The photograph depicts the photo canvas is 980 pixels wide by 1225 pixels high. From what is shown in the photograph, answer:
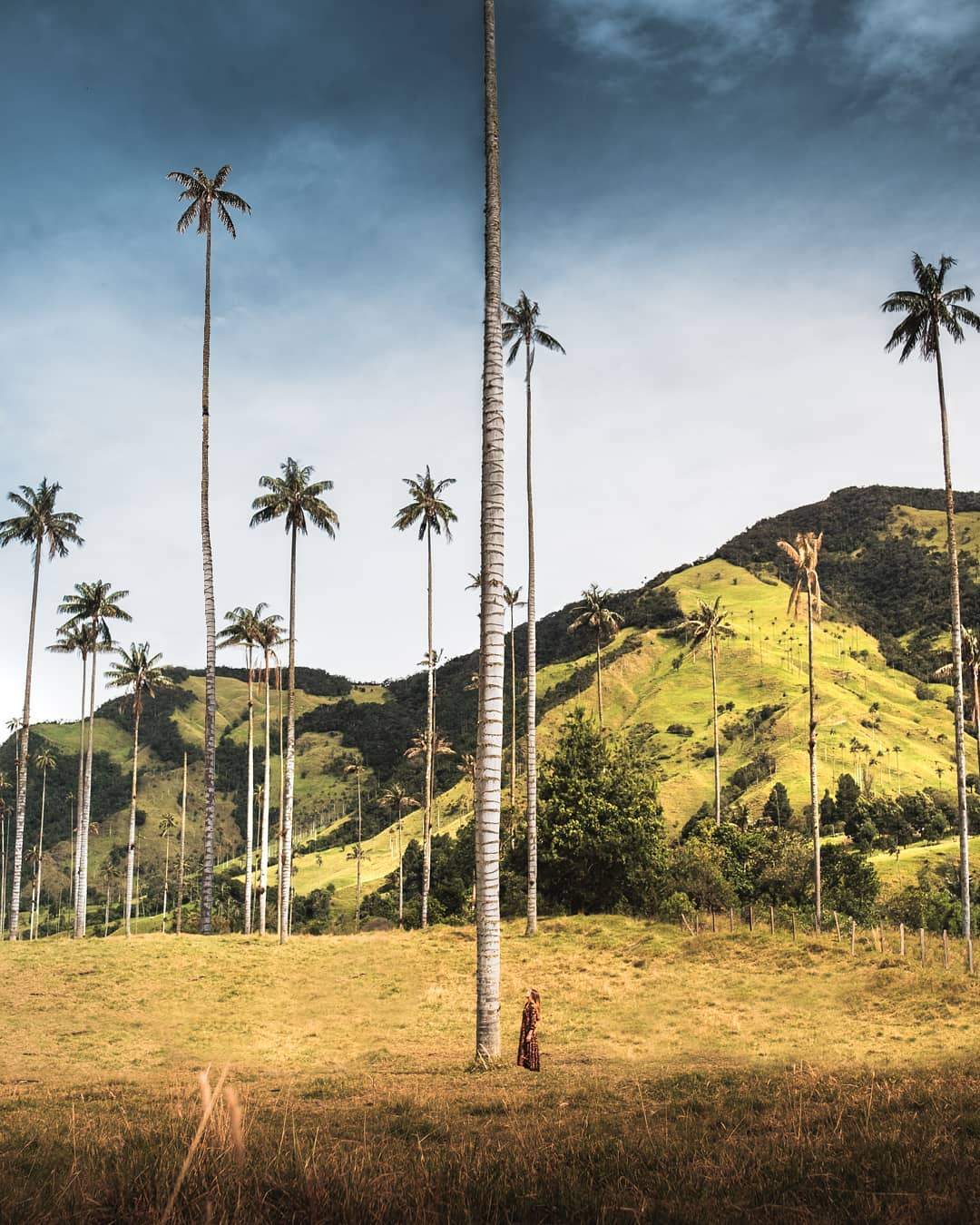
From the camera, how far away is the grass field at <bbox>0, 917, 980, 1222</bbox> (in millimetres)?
5355

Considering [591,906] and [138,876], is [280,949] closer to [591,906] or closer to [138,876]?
[591,906]

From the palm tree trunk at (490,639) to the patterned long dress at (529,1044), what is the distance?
31.1 inches

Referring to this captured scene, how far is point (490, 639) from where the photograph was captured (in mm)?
19438

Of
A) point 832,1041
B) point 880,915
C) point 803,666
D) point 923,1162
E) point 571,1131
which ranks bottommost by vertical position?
point 880,915

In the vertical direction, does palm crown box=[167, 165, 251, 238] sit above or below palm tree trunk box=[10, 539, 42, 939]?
above

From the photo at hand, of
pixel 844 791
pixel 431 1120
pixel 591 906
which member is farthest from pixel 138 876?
pixel 431 1120

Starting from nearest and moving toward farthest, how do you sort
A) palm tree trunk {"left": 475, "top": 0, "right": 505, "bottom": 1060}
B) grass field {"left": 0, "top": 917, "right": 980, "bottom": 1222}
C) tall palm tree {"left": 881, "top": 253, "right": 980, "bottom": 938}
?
grass field {"left": 0, "top": 917, "right": 980, "bottom": 1222} → palm tree trunk {"left": 475, "top": 0, "right": 505, "bottom": 1060} → tall palm tree {"left": 881, "top": 253, "right": 980, "bottom": 938}

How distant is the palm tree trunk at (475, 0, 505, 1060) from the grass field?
191cm

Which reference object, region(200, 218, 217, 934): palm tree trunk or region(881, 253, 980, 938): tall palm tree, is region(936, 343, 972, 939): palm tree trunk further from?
region(200, 218, 217, 934): palm tree trunk

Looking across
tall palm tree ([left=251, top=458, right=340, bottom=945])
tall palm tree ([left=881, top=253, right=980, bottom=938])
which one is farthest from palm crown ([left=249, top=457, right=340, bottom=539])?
tall palm tree ([left=881, top=253, right=980, bottom=938])

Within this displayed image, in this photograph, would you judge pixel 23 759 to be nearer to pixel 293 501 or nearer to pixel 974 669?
pixel 293 501

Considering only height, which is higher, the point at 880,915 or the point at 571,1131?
the point at 571,1131

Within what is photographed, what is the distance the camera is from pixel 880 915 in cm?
6319

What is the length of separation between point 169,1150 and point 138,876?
19782 centimetres
